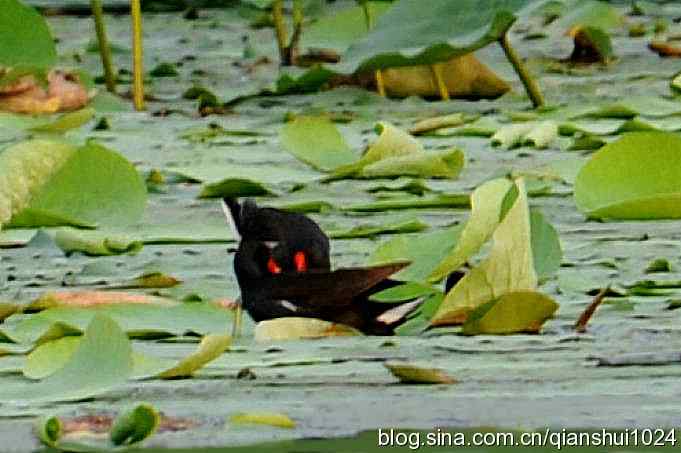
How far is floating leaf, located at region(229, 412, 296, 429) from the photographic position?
1.31 metres

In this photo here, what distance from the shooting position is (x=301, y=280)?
1675mm

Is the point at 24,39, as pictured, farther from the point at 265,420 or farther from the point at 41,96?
the point at 265,420

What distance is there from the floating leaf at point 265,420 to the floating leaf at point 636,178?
0.85 m

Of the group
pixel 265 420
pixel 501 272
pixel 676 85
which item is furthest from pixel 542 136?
pixel 265 420

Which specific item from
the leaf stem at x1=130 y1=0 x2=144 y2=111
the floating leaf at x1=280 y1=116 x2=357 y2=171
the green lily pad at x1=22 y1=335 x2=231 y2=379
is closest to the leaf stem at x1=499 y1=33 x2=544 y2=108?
the floating leaf at x1=280 y1=116 x2=357 y2=171

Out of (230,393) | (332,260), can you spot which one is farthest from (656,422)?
(332,260)

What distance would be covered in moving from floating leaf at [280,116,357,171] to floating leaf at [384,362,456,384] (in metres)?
1.13

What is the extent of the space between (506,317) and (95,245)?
0.58m

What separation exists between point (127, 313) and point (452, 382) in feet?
1.24

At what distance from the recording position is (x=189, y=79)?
3.70 metres

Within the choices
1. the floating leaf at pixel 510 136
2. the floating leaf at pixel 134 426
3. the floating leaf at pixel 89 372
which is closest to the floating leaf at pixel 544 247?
the floating leaf at pixel 89 372

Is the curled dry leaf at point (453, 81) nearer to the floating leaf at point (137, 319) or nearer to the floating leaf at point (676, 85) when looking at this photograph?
the floating leaf at point (676, 85)

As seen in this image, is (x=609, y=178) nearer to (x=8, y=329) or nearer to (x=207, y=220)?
(x=207, y=220)

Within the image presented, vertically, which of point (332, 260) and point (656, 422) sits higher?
point (656, 422)
